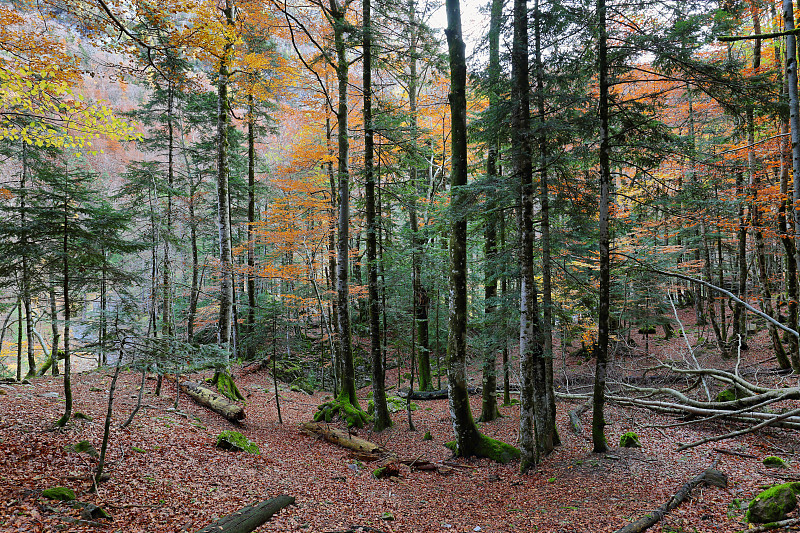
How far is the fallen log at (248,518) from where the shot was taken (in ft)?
15.7

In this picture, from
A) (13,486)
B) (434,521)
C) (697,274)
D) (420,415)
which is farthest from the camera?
(697,274)

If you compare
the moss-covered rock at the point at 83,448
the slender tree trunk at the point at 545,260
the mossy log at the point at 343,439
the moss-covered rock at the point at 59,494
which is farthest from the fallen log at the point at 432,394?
the moss-covered rock at the point at 59,494

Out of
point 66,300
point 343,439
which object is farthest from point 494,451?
point 66,300

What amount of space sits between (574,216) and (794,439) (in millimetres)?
6023

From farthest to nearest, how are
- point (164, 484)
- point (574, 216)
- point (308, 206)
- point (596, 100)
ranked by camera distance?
point (308, 206) < point (574, 216) < point (596, 100) < point (164, 484)

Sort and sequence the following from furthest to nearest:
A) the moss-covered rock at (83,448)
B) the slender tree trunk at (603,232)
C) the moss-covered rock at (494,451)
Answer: the moss-covered rock at (494,451) → the slender tree trunk at (603,232) → the moss-covered rock at (83,448)

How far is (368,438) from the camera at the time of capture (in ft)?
33.1

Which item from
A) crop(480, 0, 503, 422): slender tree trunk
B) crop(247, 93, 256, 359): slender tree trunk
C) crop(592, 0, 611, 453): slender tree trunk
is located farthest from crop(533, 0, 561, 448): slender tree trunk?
crop(247, 93, 256, 359): slender tree trunk

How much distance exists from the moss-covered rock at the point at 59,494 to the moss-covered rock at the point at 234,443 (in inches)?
121

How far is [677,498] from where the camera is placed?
5.46m

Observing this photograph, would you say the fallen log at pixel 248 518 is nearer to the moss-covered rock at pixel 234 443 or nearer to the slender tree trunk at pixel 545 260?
the moss-covered rock at pixel 234 443

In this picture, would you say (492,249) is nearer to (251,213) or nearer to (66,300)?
(66,300)

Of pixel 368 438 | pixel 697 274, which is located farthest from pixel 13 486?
pixel 697 274

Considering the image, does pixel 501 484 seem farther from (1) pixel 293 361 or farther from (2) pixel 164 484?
(1) pixel 293 361
